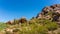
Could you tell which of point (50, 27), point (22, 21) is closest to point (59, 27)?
point (50, 27)

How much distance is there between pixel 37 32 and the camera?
19.6 m

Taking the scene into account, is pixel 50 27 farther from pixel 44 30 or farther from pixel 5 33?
pixel 5 33

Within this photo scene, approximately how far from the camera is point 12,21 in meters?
30.2

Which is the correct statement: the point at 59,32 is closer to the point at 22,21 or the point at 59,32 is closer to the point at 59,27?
the point at 59,27

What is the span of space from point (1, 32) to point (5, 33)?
2.58 feet

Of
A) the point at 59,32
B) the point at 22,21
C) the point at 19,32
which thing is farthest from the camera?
the point at 22,21

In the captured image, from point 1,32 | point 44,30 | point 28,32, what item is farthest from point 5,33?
point 44,30

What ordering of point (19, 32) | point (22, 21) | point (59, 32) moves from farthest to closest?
1. point (22, 21)
2. point (19, 32)
3. point (59, 32)

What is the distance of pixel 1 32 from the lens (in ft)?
69.5

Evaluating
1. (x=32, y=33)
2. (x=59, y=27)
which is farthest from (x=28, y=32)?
(x=59, y=27)

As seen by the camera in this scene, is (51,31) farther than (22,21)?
No

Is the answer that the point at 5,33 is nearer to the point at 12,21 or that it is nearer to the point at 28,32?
the point at 28,32

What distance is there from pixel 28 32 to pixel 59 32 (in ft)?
10.9

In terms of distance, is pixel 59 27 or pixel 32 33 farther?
pixel 59 27
